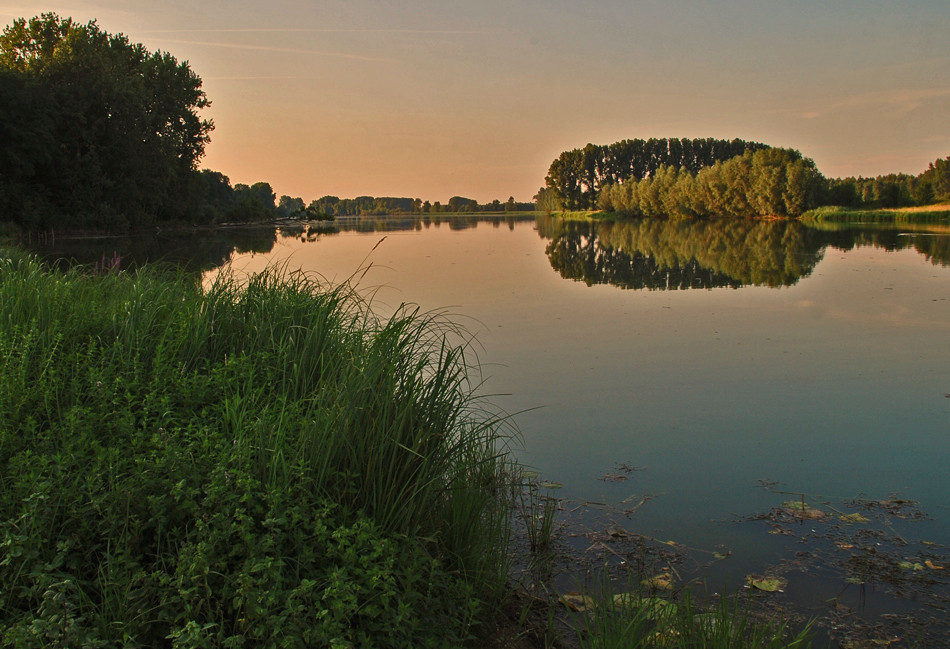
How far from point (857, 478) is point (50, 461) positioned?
221 inches

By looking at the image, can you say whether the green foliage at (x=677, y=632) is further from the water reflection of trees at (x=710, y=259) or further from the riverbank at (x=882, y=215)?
the riverbank at (x=882, y=215)

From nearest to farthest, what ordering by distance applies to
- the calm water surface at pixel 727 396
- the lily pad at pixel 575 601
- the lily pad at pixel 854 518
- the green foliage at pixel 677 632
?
the green foliage at pixel 677 632 → the lily pad at pixel 575 601 → the lily pad at pixel 854 518 → the calm water surface at pixel 727 396

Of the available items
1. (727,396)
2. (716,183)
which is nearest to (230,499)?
(727,396)

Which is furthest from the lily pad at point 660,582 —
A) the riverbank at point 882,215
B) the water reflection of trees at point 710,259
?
the riverbank at point 882,215

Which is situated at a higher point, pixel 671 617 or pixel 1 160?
pixel 1 160

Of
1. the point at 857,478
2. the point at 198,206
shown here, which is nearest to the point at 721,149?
the point at 198,206

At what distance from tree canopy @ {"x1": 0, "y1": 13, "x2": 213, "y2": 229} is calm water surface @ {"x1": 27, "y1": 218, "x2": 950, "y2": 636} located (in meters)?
30.1

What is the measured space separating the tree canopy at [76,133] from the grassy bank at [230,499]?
38.2 metres

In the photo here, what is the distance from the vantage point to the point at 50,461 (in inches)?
125

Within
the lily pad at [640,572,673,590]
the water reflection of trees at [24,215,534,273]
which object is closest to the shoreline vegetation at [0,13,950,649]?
the lily pad at [640,572,673,590]

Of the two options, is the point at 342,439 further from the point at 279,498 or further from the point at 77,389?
the point at 77,389

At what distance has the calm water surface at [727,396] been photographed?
4.80 meters

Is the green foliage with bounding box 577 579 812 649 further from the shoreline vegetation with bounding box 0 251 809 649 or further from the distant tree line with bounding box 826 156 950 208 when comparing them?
the distant tree line with bounding box 826 156 950 208

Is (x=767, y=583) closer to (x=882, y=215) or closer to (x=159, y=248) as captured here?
(x=159, y=248)
